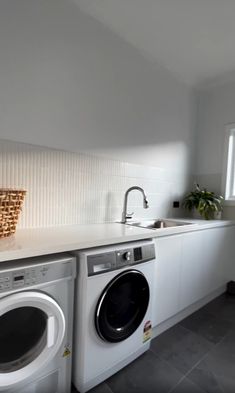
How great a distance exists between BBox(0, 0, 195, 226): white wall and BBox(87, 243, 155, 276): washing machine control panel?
24.2 inches

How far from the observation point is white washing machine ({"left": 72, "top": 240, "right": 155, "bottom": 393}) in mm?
1155

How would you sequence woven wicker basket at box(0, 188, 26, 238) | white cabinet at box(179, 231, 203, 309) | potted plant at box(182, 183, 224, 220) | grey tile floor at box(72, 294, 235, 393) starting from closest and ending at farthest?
woven wicker basket at box(0, 188, 26, 238) < grey tile floor at box(72, 294, 235, 393) < white cabinet at box(179, 231, 203, 309) < potted plant at box(182, 183, 224, 220)

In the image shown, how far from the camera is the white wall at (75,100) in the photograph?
144 cm

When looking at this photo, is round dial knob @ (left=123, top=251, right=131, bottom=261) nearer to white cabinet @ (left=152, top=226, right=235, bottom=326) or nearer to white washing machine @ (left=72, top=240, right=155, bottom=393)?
white washing machine @ (left=72, top=240, right=155, bottom=393)

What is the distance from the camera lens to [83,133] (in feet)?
5.90

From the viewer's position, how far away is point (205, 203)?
253 cm

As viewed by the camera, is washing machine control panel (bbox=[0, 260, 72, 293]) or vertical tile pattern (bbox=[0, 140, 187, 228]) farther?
vertical tile pattern (bbox=[0, 140, 187, 228])

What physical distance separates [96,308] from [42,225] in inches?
28.2

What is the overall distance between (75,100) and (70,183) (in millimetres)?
658

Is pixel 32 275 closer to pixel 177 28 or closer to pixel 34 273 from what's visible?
pixel 34 273

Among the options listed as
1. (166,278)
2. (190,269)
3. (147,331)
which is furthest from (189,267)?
(147,331)

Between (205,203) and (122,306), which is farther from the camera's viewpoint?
(205,203)

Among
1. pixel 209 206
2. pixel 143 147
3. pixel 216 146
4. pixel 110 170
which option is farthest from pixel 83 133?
pixel 216 146

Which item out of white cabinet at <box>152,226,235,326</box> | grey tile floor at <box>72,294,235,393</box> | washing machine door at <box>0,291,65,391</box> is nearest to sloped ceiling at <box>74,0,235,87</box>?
white cabinet at <box>152,226,235,326</box>
